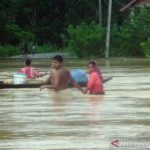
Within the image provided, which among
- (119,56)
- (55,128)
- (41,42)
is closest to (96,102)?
(55,128)

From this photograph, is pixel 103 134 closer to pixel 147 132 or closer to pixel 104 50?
pixel 147 132

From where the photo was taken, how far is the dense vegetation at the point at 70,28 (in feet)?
182

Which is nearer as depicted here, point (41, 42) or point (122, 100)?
point (122, 100)

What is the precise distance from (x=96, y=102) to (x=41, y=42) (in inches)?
2490

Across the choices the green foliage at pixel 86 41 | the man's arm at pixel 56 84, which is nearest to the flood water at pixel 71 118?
the man's arm at pixel 56 84

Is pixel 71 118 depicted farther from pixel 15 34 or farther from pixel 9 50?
pixel 15 34

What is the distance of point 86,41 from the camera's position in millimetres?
55188

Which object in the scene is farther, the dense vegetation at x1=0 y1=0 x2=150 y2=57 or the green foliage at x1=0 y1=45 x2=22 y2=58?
the green foliage at x1=0 y1=45 x2=22 y2=58

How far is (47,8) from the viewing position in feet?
268

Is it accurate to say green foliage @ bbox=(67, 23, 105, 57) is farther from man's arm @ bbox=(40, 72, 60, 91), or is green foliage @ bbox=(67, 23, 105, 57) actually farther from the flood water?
man's arm @ bbox=(40, 72, 60, 91)

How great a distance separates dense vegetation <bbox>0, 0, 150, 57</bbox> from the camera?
182 feet

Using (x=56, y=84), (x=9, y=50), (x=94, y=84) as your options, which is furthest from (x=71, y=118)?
(x=9, y=50)

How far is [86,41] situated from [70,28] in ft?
7.08

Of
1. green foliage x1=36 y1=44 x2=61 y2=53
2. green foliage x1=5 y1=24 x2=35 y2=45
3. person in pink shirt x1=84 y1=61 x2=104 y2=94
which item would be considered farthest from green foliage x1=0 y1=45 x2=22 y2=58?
person in pink shirt x1=84 y1=61 x2=104 y2=94
